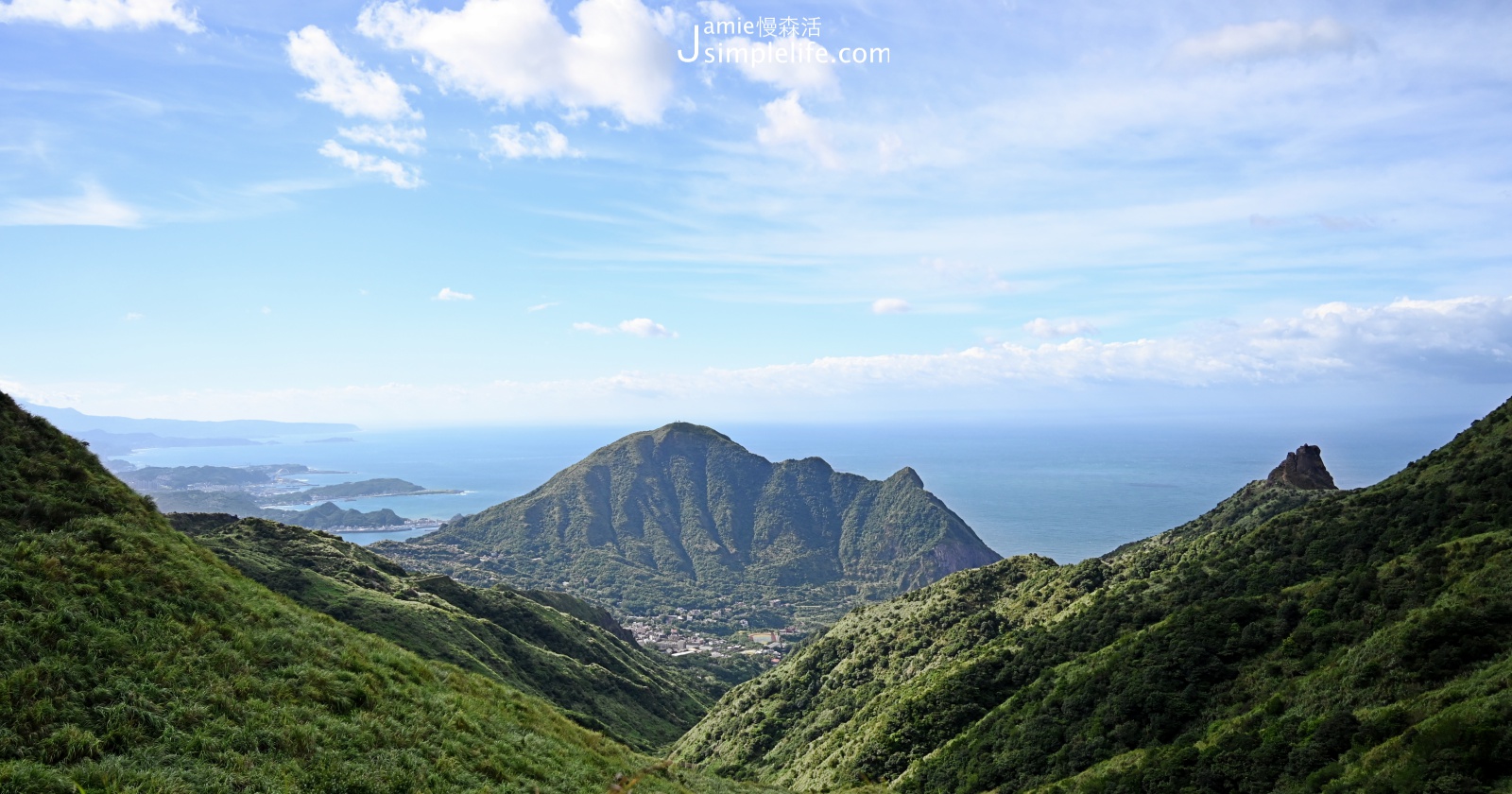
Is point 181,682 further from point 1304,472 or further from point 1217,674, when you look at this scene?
point 1304,472

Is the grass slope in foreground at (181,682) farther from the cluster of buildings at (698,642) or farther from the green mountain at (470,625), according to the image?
the cluster of buildings at (698,642)

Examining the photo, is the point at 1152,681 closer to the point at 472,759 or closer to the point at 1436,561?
the point at 1436,561

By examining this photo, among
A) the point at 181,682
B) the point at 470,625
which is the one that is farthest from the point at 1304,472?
the point at 181,682

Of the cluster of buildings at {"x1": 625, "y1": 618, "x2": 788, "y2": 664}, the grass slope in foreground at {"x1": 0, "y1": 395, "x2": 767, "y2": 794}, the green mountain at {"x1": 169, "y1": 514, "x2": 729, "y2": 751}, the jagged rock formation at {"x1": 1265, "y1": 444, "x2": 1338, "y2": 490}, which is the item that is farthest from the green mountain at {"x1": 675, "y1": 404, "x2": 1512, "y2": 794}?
the cluster of buildings at {"x1": 625, "y1": 618, "x2": 788, "y2": 664}

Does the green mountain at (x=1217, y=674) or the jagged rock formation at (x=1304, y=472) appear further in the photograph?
the jagged rock formation at (x=1304, y=472)

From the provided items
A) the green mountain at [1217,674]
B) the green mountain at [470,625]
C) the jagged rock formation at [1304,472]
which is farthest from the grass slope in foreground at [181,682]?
the jagged rock formation at [1304,472]

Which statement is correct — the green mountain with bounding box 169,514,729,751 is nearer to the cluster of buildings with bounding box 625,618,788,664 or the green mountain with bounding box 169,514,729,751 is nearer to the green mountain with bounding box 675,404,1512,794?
the green mountain with bounding box 675,404,1512,794

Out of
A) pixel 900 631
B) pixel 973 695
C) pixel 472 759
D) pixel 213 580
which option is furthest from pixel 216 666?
pixel 900 631
